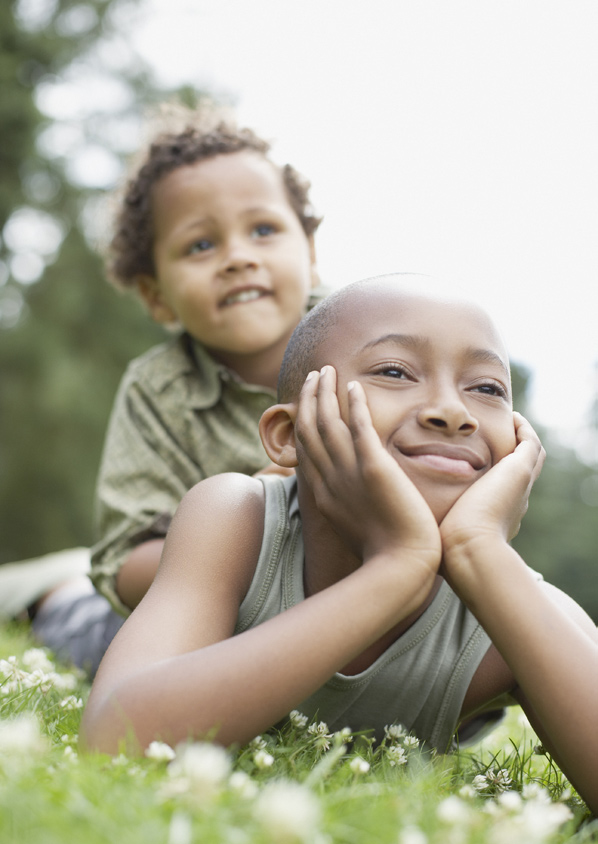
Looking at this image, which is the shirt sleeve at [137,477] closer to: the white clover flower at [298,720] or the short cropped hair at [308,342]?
the short cropped hair at [308,342]

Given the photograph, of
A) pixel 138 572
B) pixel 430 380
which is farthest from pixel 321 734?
pixel 138 572

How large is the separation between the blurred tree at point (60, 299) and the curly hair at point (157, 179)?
9651 millimetres

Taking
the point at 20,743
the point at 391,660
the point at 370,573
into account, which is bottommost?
the point at 391,660

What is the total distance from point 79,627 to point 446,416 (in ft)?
12.6

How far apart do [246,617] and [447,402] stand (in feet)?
3.10

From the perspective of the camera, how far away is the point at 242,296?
4.75 meters

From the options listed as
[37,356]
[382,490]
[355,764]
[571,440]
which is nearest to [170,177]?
[382,490]

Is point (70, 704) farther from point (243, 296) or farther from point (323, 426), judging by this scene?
point (243, 296)

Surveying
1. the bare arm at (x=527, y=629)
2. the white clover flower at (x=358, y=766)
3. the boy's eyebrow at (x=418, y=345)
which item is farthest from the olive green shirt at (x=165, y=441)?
the white clover flower at (x=358, y=766)

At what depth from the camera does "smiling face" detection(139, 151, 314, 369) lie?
4.74m

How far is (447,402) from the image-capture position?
2.44 meters

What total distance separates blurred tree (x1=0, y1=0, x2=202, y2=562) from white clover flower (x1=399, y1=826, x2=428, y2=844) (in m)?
14.3

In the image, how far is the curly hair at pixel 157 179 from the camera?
5.19m

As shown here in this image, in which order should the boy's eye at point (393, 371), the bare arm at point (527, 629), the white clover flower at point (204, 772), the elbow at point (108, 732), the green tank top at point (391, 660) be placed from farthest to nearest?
1. the green tank top at point (391, 660)
2. the boy's eye at point (393, 371)
3. the bare arm at point (527, 629)
4. the elbow at point (108, 732)
5. the white clover flower at point (204, 772)
